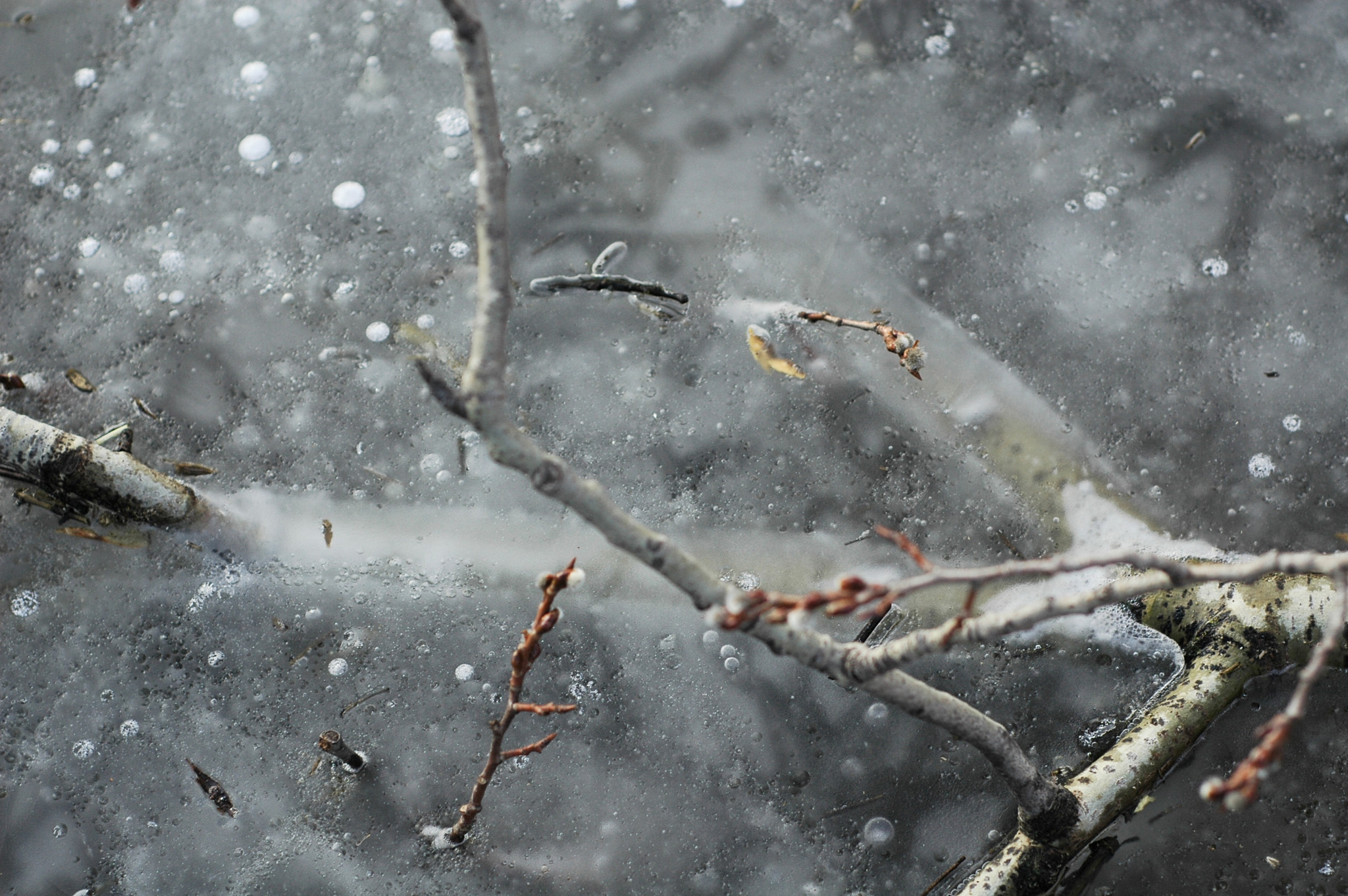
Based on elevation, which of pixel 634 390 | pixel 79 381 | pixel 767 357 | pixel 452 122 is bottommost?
pixel 79 381

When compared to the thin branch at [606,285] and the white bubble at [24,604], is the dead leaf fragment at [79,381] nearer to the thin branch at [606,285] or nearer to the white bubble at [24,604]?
the white bubble at [24,604]

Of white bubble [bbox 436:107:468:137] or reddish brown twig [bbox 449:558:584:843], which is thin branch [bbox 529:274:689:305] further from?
reddish brown twig [bbox 449:558:584:843]

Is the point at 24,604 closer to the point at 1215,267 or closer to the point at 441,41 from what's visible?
the point at 441,41

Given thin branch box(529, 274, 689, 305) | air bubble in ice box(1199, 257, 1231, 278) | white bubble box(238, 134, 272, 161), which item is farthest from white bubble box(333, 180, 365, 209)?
air bubble in ice box(1199, 257, 1231, 278)

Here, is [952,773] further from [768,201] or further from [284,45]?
[284,45]

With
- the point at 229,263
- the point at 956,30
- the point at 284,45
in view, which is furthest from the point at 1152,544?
the point at 284,45

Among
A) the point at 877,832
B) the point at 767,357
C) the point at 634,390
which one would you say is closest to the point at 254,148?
the point at 634,390

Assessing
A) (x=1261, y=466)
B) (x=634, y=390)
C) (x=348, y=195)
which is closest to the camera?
(x=1261, y=466)

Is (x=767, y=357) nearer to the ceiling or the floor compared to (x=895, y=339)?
nearer to the floor

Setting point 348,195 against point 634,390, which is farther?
point 348,195
